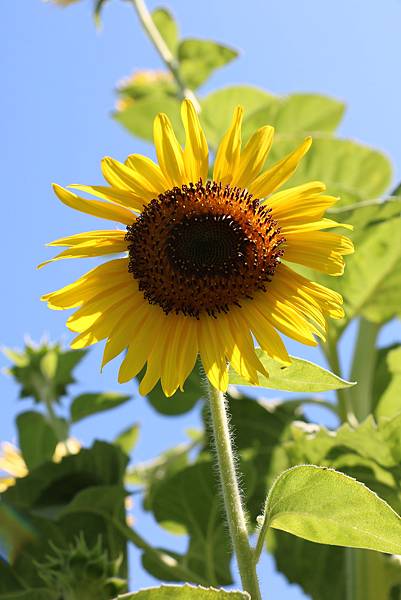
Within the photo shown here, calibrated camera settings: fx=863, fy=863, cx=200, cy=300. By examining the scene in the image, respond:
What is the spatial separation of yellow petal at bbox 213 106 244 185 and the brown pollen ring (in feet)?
0.08

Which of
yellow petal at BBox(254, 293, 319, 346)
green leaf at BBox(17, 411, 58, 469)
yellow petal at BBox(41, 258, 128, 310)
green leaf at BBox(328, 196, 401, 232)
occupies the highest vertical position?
yellow petal at BBox(41, 258, 128, 310)

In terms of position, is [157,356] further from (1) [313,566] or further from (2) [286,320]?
(1) [313,566]

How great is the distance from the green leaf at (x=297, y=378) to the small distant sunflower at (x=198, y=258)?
2 centimetres

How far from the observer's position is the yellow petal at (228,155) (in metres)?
1.18

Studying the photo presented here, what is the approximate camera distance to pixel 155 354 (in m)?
1.25

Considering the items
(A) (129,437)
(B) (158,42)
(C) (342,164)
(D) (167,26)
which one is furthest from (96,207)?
(D) (167,26)

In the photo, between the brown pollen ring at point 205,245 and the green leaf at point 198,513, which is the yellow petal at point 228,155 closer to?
the brown pollen ring at point 205,245

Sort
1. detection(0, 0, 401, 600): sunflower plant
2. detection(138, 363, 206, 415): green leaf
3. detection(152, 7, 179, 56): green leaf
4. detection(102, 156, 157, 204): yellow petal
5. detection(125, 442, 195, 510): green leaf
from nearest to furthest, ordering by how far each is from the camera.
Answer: detection(0, 0, 401, 600): sunflower plant, detection(102, 156, 157, 204): yellow petal, detection(138, 363, 206, 415): green leaf, detection(125, 442, 195, 510): green leaf, detection(152, 7, 179, 56): green leaf

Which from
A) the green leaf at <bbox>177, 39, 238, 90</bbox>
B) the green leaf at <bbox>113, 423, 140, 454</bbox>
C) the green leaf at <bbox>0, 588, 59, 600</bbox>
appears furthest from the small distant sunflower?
the green leaf at <bbox>177, 39, 238, 90</bbox>

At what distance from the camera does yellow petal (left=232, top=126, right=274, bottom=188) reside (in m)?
1.19

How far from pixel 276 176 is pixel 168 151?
0.16 meters

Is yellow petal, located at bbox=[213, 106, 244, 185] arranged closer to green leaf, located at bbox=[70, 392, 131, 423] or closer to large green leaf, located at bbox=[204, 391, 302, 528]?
large green leaf, located at bbox=[204, 391, 302, 528]

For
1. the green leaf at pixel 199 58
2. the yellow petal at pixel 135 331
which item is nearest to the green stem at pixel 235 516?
the yellow petal at pixel 135 331

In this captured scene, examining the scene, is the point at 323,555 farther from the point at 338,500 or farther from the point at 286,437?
the point at 338,500
